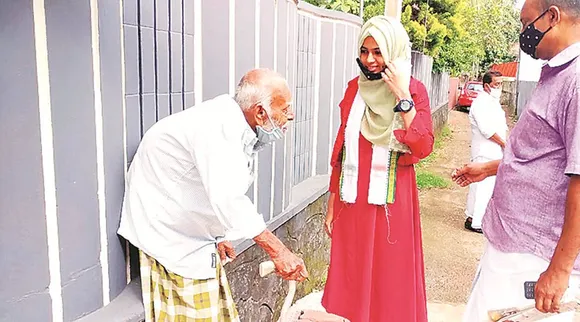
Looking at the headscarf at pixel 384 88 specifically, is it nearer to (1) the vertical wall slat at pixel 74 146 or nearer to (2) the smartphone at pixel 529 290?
Result: (2) the smartphone at pixel 529 290

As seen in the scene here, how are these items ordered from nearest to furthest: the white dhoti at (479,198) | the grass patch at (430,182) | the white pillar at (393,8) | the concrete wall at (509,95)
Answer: the white pillar at (393,8) < the white dhoti at (479,198) < the grass patch at (430,182) < the concrete wall at (509,95)

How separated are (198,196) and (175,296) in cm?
47

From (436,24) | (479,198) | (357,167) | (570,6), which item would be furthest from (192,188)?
(436,24)

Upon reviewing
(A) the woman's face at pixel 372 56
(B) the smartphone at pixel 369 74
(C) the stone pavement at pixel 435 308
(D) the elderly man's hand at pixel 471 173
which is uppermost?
(A) the woman's face at pixel 372 56

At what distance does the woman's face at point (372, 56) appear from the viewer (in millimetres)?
2699

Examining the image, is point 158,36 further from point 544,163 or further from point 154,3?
point 544,163

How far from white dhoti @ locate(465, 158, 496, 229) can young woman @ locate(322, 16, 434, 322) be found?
306cm

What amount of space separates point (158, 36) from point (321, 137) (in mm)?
2854

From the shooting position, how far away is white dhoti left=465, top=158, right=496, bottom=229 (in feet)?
18.9

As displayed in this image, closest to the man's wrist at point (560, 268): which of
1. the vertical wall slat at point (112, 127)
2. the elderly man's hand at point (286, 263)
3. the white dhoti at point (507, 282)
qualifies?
the white dhoti at point (507, 282)

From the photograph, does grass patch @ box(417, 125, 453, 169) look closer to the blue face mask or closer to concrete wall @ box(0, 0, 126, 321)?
the blue face mask

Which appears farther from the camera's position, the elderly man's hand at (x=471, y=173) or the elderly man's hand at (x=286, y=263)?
the elderly man's hand at (x=471, y=173)

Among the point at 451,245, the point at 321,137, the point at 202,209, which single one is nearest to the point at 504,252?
the point at 202,209

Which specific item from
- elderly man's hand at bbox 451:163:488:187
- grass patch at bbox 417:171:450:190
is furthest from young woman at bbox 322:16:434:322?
grass patch at bbox 417:171:450:190
